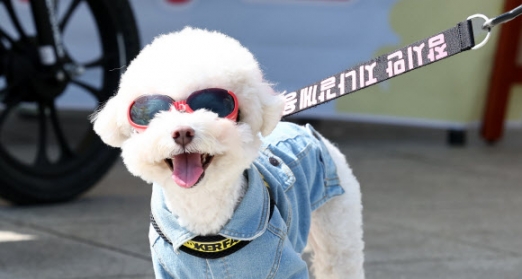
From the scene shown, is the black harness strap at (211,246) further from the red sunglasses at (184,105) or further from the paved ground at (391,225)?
the paved ground at (391,225)

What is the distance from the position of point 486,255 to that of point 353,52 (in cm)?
310

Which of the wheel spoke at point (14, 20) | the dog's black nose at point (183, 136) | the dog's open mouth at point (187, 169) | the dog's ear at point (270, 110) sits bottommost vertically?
the dog's open mouth at point (187, 169)

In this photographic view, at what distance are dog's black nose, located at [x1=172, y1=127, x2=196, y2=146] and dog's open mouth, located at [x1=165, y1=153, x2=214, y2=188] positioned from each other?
0.26ft

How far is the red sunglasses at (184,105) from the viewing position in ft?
Answer: 8.60

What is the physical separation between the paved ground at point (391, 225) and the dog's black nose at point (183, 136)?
191cm

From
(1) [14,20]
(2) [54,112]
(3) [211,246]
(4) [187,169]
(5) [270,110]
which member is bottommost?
(3) [211,246]

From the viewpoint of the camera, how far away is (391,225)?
5363 millimetres

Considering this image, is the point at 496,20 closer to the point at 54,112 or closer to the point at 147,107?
the point at 147,107

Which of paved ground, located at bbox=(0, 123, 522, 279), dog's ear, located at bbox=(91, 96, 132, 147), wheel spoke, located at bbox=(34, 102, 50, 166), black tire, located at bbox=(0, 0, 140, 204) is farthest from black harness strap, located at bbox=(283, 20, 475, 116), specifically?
wheel spoke, located at bbox=(34, 102, 50, 166)

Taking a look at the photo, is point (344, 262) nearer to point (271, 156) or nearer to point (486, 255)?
point (271, 156)

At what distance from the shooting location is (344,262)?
3.43 m

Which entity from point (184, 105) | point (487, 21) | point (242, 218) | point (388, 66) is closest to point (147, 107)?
point (184, 105)

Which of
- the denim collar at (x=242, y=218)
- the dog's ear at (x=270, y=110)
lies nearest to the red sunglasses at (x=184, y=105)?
the dog's ear at (x=270, y=110)

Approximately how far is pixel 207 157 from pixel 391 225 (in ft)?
9.54
